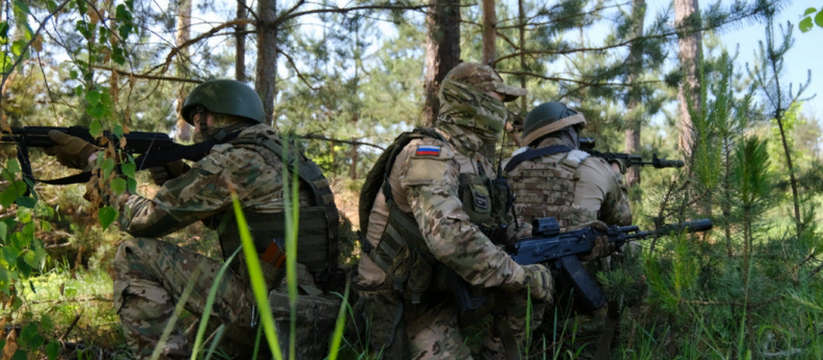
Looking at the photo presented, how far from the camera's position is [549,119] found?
173 inches

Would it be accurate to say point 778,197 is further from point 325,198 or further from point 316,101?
point 316,101

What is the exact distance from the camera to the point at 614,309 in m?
2.90

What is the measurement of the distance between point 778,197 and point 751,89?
42 centimetres

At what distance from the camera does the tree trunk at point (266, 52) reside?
502 cm

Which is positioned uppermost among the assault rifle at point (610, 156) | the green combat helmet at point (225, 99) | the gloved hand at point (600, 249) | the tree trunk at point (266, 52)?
the tree trunk at point (266, 52)

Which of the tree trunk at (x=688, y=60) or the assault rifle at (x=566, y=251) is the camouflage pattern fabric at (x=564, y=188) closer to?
the assault rifle at (x=566, y=251)

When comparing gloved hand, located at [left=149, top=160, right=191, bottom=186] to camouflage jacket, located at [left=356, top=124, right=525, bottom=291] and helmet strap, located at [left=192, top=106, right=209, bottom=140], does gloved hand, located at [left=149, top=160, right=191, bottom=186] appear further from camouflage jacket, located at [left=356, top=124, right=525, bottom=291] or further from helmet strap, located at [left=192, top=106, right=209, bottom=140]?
camouflage jacket, located at [left=356, top=124, right=525, bottom=291]

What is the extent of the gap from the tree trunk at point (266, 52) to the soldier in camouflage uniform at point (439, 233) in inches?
85.8

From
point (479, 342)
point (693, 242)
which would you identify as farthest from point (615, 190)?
point (693, 242)

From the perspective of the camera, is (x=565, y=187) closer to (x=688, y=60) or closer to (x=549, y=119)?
(x=549, y=119)

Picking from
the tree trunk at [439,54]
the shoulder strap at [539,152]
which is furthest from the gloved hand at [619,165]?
the tree trunk at [439,54]

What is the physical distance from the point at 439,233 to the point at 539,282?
597 mm

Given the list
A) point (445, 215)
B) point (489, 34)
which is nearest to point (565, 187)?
point (445, 215)

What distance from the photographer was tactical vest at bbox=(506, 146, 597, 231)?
390cm
